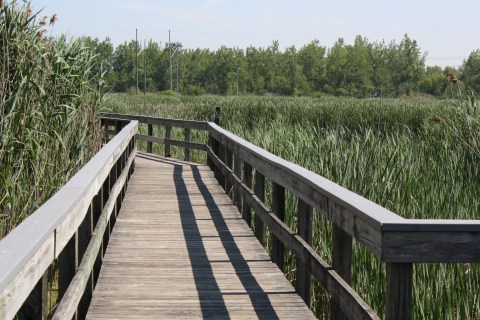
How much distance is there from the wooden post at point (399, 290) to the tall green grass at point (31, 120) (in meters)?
4.13

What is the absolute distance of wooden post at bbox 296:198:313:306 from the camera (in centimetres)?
483

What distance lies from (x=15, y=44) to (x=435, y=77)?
127m

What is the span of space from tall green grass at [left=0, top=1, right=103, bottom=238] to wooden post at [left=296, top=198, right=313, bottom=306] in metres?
2.58

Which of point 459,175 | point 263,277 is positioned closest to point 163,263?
point 263,277

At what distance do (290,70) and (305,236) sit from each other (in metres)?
139

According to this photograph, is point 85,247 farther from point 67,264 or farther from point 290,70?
point 290,70

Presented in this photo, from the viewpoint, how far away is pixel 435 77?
422 ft

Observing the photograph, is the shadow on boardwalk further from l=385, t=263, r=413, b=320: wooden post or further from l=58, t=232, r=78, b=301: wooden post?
l=385, t=263, r=413, b=320: wooden post

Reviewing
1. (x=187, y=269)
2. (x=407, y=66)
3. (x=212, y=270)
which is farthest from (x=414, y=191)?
(x=407, y=66)

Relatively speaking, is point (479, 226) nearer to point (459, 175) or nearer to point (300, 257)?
point (300, 257)

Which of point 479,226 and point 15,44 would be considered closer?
point 479,226

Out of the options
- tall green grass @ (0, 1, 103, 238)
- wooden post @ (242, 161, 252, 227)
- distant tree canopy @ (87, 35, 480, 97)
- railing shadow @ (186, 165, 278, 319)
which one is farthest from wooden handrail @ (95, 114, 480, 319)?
distant tree canopy @ (87, 35, 480, 97)

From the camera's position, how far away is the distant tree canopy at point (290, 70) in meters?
128

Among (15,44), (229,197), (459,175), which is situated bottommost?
(229,197)
